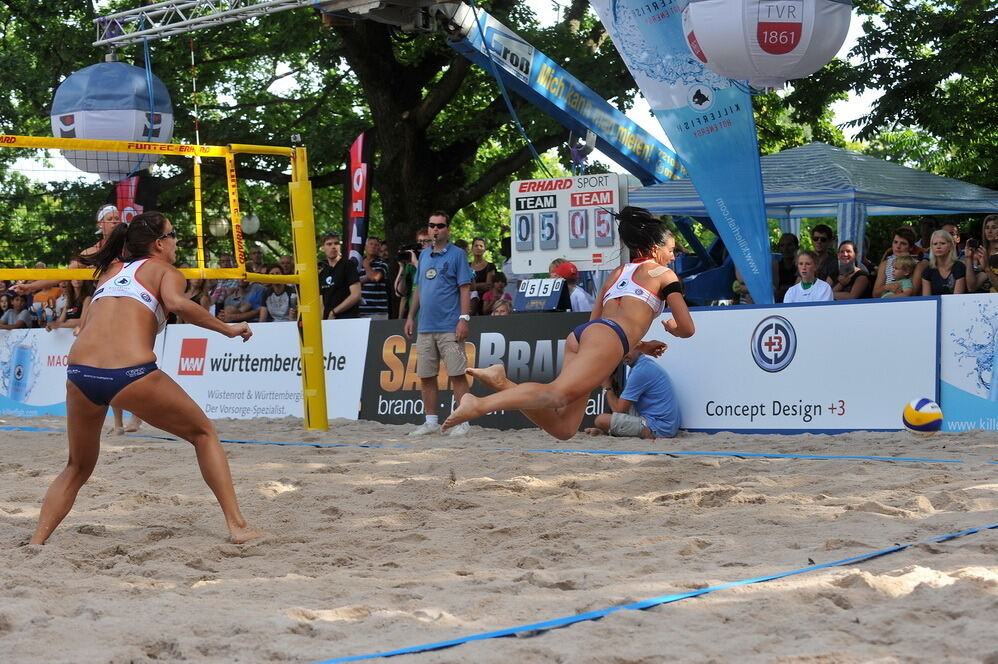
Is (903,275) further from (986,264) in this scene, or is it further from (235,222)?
(235,222)

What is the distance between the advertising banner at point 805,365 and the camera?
8555mm

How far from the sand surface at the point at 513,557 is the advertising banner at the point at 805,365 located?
38 centimetres

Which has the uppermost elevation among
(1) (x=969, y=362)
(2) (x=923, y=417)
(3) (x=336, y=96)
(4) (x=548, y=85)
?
(3) (x=336, y=96)

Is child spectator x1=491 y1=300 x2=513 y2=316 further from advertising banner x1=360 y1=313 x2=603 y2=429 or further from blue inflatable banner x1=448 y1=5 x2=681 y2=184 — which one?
blue inflatable banner x1=448 y1=5 x2=681 y2=184

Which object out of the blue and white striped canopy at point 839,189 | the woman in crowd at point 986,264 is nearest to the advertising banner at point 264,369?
the blue and white striped canopy at point 839,189

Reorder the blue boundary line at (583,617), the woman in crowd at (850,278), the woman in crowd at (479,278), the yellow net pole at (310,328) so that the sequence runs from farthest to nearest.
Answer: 1. the woman in crowd at (479,278)
2. the yellow net pole at (310,328)
3. the woman in crowd at (850,278)
4. the blue boundary line at (583,617)

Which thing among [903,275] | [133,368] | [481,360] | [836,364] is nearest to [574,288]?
[481,360]

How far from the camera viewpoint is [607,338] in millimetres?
5848

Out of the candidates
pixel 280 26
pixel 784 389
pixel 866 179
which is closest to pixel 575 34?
pixel 280 26

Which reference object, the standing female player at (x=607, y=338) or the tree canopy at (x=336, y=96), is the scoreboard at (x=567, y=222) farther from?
the standing female player at (x=607, y=338)

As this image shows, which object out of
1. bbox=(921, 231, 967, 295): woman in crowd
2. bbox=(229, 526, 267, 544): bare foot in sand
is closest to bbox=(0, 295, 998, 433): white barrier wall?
bbox=(921, 231, 967, 295): woman in crowd

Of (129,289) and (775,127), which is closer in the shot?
(129,289)

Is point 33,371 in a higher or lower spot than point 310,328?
lower

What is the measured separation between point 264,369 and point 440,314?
2900 millimetres
